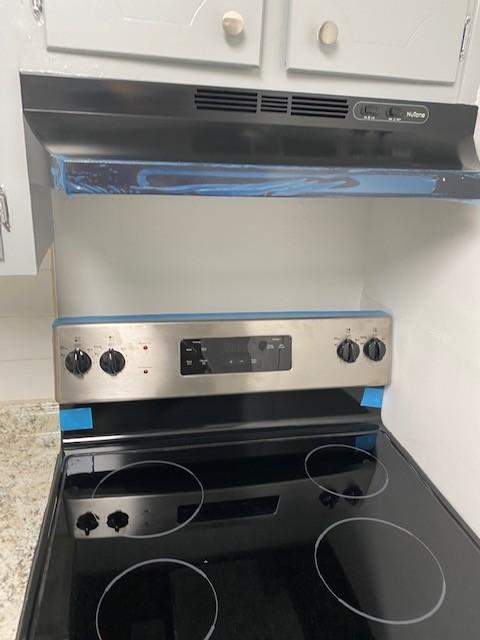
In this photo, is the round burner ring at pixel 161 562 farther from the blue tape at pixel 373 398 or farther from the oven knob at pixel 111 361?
the blue tape at pixel 373 398

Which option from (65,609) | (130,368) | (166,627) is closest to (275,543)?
(166,627)

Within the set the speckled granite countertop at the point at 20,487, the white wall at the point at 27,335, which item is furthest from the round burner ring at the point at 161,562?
the white wall at the point at 27,335

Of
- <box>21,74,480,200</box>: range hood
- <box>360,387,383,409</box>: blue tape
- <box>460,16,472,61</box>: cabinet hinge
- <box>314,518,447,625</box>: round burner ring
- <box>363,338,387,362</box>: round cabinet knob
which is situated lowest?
<box>314,518,447,625</box>: round burner ring

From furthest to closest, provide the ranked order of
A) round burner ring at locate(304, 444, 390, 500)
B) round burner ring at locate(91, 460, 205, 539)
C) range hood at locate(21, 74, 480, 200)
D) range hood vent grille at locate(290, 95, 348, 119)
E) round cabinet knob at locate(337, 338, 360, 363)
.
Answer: round cabinet knob at locate(337, 338, 360, 363) < round burner ring at locate(304, 444, 390, 500) < round burner ring at locate(91, 460, 205, 539) < range hood vent grille at locate(290, 95, 348, 119) < range hood at locate(21, 74, 480, 200)

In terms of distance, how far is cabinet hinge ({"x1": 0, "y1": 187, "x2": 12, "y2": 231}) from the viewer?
0.67 m

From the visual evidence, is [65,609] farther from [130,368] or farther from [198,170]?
[198,170]

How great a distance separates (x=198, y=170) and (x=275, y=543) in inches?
23.0

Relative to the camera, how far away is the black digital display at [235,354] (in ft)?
3.29

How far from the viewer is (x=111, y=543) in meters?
0.77

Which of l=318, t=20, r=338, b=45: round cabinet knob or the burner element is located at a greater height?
l=318, t=20, r=338, b=45: round cabinet knob

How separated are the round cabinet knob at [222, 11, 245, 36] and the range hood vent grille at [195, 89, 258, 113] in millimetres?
72

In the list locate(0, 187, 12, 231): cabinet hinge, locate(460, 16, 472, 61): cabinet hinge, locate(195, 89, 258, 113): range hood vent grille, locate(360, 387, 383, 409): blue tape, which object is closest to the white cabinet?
locate(0, 187, 12, 231): cabinet hinge

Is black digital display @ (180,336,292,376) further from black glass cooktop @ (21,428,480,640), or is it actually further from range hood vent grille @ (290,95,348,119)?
range hood vent grille @ (290,95,348,119)

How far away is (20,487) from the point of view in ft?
2.78
